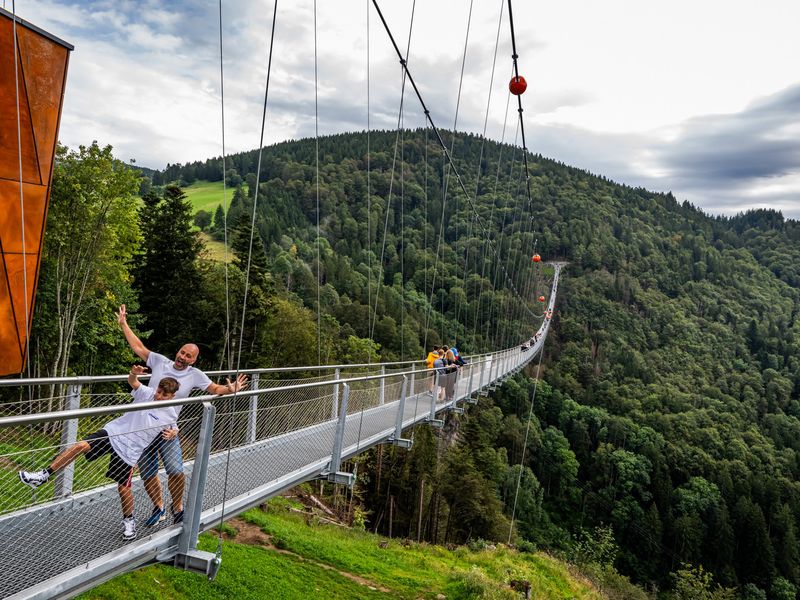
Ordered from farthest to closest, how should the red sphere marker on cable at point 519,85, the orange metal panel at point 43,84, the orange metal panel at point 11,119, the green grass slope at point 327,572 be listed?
the red sphere marker on cable at point 519,85
the orange metal panel at point 43,84
the orange metal panel at point 11,119
the green grass slope at point 327,572

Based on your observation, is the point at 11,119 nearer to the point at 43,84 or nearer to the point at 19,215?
the point at 43,84

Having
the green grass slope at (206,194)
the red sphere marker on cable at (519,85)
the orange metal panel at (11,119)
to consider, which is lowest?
the orange metal panel at (11,119)

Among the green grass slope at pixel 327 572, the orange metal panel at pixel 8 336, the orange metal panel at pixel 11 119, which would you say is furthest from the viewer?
the orange metal panel at pixel 8 336

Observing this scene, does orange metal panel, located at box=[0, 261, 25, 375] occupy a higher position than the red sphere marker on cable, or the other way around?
the red sphere marker on cable

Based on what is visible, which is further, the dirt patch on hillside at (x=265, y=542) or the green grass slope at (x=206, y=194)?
the green grass slope at (x=206, y=194)

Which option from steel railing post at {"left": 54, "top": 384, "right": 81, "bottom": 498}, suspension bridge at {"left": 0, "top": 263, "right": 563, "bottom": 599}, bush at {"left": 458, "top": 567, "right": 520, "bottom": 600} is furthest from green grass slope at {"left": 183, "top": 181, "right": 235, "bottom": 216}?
steel railing post at {"left": 54, "top": 384, "right": 81, "bottom": 498}

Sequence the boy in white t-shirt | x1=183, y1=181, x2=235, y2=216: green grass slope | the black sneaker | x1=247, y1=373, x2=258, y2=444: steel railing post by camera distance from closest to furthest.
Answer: the boy in white t-shirt, the black sneaker, x1=247, y1=373, x2=258, y2=444: steel railing post, x1=183, y1=181, x2=235, y2=216: green grass slope

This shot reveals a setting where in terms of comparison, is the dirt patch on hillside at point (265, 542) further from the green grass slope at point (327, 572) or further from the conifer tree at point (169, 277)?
the conifer tree at point (169, 277)

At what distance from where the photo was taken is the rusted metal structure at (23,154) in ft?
23.0

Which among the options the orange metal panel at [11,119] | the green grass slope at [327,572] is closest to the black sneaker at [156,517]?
the green grass slope at [327,572]

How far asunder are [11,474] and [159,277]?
944 inches

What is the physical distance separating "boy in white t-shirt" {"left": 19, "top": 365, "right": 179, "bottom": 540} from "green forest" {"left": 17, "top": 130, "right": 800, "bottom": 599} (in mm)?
655

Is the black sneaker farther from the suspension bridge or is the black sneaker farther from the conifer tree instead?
the conifer tree

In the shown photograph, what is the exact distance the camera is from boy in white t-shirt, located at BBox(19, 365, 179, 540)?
273cm
